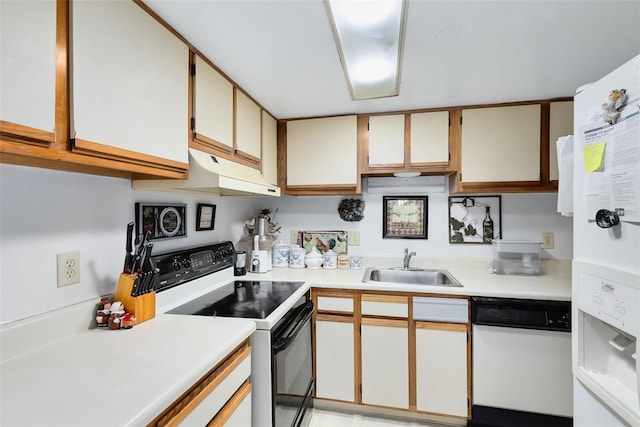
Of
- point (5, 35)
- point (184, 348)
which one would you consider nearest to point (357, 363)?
point (184, 348)

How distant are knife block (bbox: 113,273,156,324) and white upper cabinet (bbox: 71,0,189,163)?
519 mm

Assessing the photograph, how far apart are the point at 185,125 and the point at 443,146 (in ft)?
5.48

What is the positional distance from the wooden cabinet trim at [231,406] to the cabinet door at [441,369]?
110 centimetres

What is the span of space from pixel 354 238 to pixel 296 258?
53cm

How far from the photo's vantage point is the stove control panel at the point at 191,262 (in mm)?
1384

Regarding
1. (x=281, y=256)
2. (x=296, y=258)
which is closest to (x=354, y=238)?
(x=296, y=258)

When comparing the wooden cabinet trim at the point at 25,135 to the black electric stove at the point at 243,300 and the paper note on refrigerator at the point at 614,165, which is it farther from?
the paper note on refrigerator at the point at 614,165

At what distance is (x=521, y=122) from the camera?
1.92 m

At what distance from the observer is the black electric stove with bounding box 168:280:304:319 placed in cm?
133

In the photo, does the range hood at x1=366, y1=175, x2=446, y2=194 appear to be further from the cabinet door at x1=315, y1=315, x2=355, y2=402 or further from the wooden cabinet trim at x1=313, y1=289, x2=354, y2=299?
the cabinet door at x1=315, y1=315, x2=355, y2=402

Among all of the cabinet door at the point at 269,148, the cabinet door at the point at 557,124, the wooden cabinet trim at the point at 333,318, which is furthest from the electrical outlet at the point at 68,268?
the cabinet door at the point at 557,124

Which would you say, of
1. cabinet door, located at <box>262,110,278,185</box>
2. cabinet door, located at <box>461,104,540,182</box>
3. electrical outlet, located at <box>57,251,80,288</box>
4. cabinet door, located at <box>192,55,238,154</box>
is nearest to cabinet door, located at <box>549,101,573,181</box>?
cabinet door, located at <box>461,104,540,182</box>

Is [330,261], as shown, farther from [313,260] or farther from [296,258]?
[296,258]

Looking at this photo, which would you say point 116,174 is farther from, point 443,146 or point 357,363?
point 443,146
